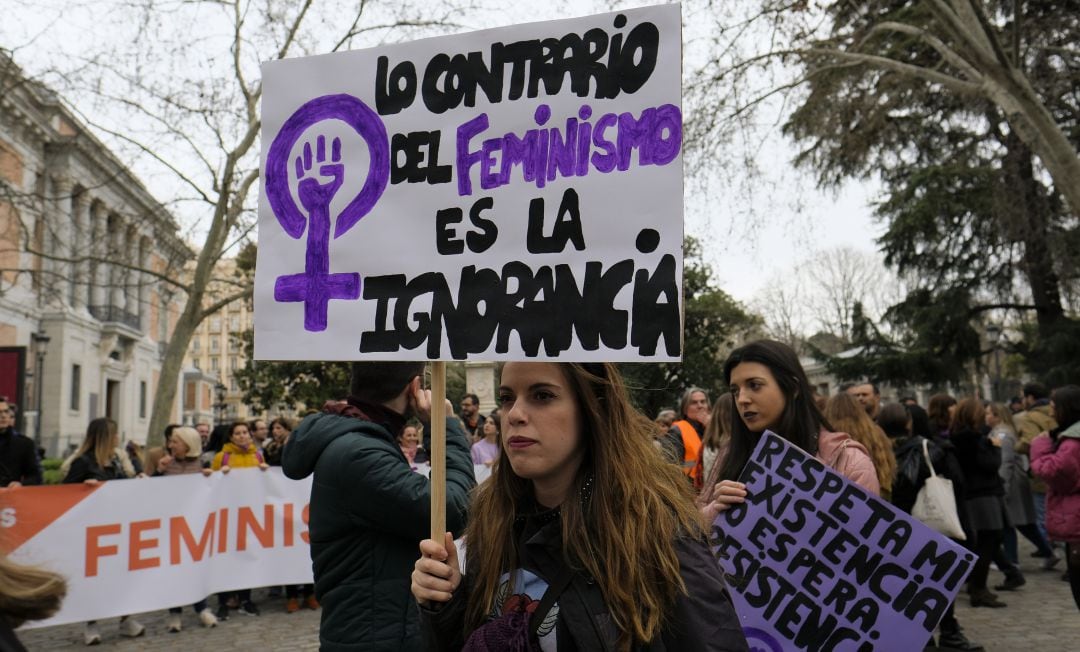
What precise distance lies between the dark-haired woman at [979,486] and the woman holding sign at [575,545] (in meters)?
7.05

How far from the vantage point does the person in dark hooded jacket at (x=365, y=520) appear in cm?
273

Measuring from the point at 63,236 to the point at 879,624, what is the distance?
97.5 feet

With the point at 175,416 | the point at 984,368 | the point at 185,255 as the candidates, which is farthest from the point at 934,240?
the point at 175,416

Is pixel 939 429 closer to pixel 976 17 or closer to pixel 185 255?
pixel 976 17

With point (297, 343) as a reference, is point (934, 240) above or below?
above

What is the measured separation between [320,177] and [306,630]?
684cm

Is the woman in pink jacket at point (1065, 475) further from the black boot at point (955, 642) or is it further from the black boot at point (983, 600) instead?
the black boot at point (983, 600)

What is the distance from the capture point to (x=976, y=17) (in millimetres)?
12281

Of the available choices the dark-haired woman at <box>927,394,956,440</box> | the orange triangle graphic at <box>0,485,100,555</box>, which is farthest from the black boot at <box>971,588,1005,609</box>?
the orange triangle graphic at <box>0,485,100,555</box>

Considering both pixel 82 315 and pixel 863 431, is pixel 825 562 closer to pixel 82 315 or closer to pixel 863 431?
pixel 863 431

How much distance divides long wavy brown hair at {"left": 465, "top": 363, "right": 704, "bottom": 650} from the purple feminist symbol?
623 millimetres

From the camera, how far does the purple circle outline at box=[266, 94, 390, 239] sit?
2318 millimetres

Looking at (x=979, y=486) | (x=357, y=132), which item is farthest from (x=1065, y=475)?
(x=357, y=132)

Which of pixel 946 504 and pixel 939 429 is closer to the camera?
pixel 946 504
